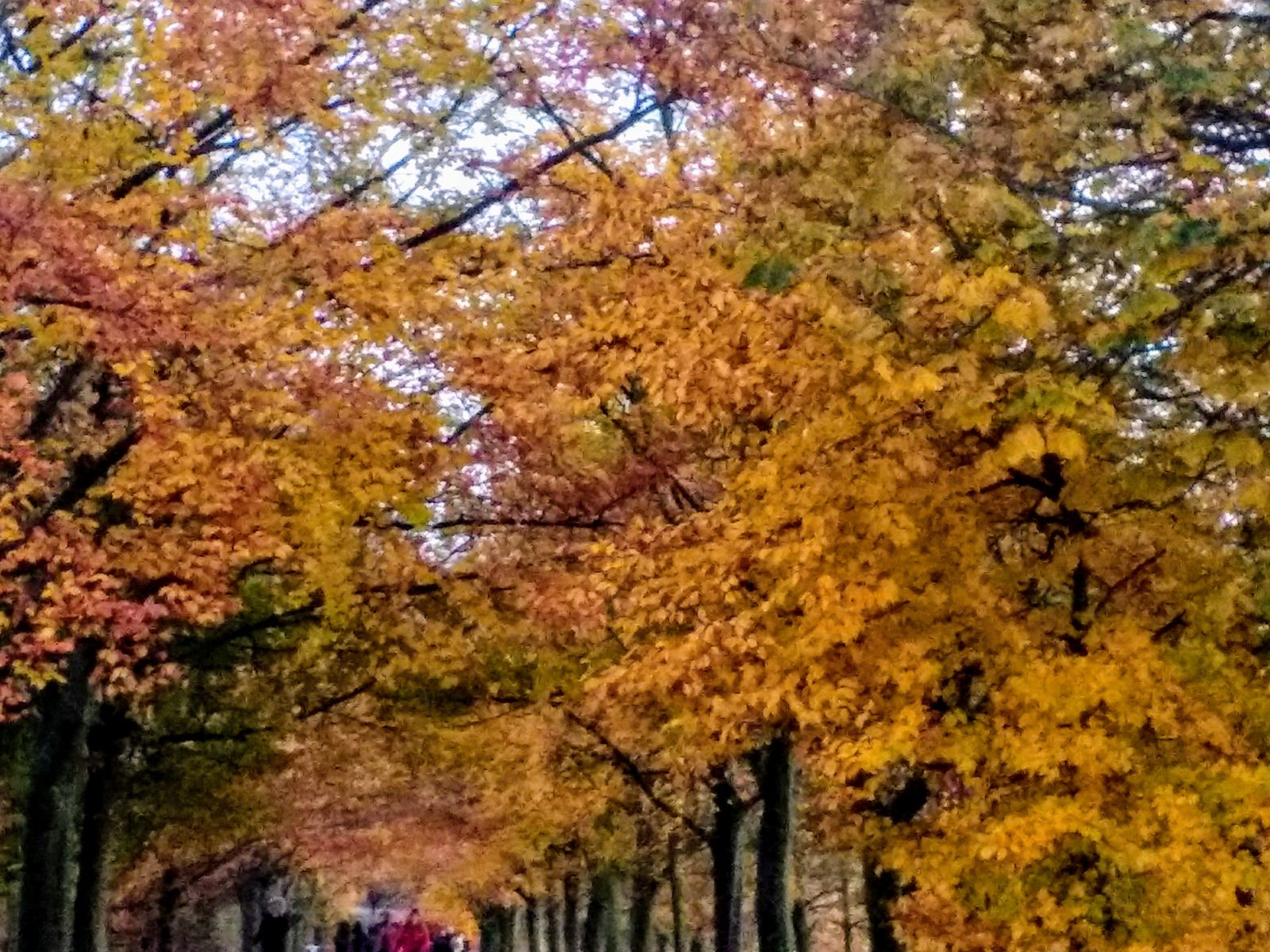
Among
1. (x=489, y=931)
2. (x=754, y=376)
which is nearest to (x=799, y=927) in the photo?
(x=489, y=931)

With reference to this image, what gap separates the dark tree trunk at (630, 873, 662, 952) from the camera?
33156mm

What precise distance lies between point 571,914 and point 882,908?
25.7m

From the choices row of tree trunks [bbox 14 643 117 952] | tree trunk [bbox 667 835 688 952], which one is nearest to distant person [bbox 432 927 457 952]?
tree trunk [bbox 667 835 688 952]

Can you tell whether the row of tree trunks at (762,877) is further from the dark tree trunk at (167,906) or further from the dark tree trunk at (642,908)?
the dark tree trunk at (167,906)

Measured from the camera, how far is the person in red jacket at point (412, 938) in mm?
24031

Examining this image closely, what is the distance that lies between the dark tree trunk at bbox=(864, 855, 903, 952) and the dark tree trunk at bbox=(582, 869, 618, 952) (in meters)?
11.1

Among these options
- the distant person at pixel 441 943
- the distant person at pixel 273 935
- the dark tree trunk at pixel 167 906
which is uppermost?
the dark tree trunk at pixel 167 906

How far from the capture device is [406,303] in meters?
10.6

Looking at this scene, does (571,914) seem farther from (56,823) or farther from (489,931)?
(56,823)

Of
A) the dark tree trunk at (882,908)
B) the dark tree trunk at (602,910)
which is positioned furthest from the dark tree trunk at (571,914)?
the dark tree trunk at (882,908)

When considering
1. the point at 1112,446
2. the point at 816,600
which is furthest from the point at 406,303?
the point at 1112,446

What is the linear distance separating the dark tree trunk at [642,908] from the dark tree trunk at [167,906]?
771cm

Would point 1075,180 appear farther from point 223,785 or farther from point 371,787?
point 371,787

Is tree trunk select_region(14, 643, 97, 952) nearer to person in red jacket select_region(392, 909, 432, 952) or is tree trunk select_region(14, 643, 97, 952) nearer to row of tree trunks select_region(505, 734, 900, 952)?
row of tree trunks select_region(505, 734, 900, 952)
